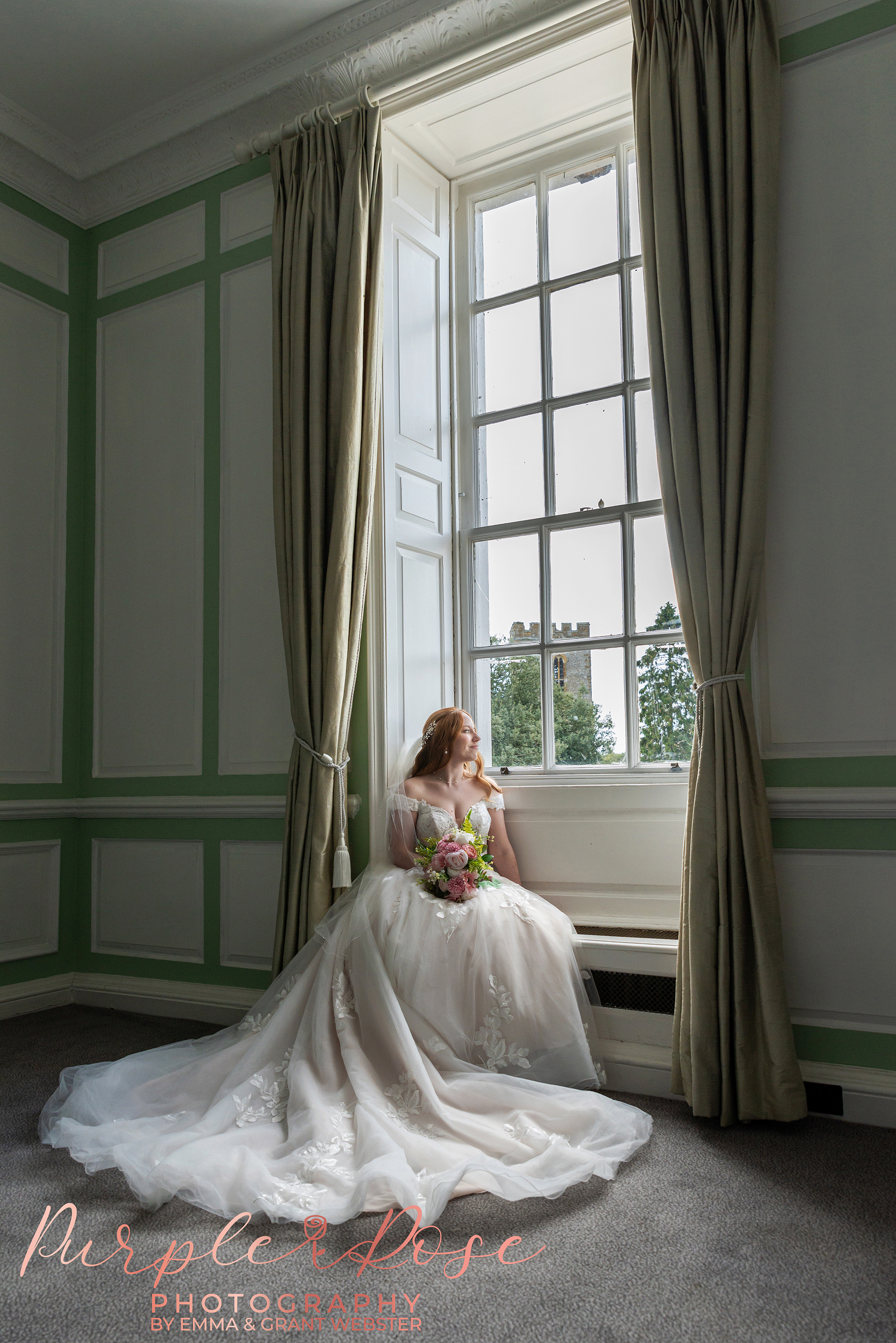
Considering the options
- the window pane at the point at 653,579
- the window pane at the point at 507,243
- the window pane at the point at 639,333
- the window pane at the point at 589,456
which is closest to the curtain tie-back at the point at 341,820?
the window pane at the point at 653,579

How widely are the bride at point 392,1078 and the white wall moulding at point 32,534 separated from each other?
5.41 feet

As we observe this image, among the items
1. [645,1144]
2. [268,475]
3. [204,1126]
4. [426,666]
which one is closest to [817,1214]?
[645,1144]

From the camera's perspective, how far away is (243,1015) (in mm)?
3635

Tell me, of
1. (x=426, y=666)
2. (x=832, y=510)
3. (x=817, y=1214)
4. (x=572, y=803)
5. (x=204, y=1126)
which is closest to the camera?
(x=817, y=1214)

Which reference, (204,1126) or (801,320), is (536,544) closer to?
(801,320)

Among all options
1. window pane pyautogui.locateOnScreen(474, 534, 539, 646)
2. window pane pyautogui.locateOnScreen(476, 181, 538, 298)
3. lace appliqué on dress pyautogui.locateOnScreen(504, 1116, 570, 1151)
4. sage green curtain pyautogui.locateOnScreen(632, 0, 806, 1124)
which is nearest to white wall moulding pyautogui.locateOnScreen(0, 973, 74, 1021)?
window pane pyautogui.locateOnScreen(474, 534, 539, 646)

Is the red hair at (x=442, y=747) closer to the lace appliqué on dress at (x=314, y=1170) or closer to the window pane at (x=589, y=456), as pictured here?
the window pane at (x=589, y=456)

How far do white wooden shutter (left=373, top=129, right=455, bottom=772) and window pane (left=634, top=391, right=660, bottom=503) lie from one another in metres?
0.79

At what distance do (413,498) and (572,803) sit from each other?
133cm

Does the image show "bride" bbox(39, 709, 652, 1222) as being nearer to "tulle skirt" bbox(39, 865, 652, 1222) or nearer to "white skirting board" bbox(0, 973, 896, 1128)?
"tulle skirt" bbox(39, 865, 652, 1222)

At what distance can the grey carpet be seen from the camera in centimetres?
167

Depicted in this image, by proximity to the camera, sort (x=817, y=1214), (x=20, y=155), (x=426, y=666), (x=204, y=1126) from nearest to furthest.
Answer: (x=817, y=1214) → (x=204, y=1126) → (x=426, y=666) → (x=20, y=155)

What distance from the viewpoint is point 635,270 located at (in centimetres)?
358

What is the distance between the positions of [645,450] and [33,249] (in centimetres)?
292
